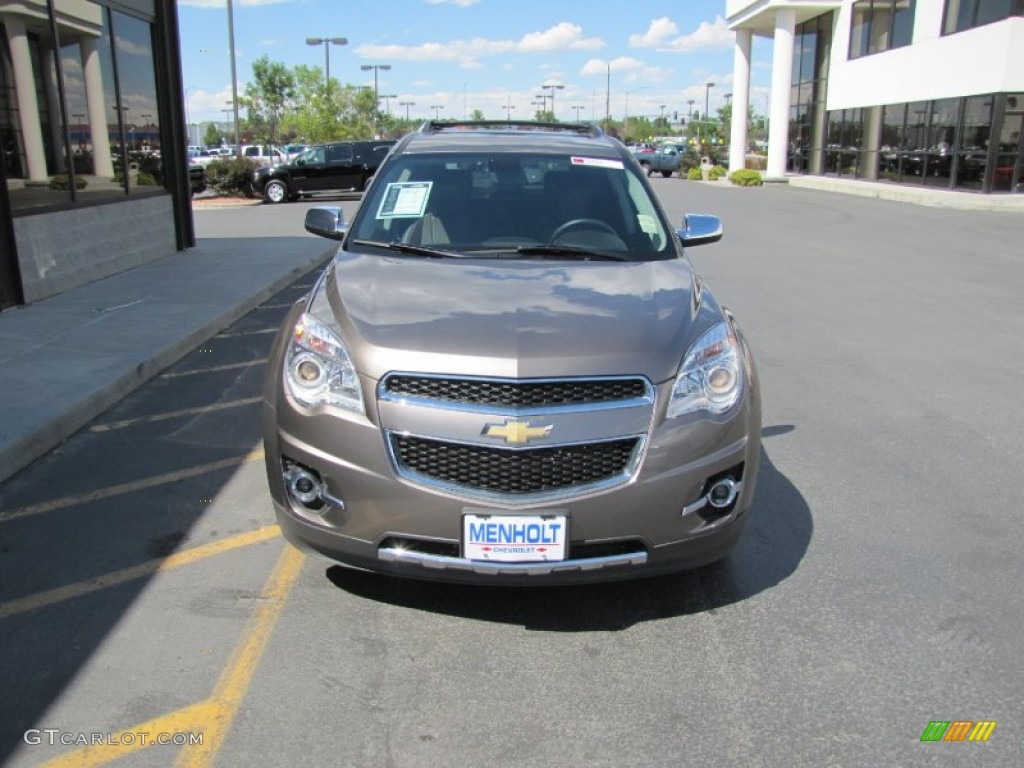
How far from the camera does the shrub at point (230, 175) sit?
28375 millimetres

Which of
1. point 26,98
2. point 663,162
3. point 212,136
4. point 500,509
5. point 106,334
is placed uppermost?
point 212,136

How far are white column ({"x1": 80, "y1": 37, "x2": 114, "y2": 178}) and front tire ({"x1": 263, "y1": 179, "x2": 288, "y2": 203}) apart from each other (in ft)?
53.7

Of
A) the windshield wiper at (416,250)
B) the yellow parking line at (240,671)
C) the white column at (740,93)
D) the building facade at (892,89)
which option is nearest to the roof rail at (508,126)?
the windshield wiper at (416,250)

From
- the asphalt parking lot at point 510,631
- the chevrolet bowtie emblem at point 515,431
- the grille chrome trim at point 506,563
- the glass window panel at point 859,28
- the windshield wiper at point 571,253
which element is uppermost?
the glass window panel at point 859,28

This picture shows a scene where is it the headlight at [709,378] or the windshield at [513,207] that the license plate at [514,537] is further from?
the windshield at [513,207]

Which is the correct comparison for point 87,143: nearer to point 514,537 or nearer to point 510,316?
point 510,316

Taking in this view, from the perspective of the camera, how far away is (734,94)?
4388 centimetres

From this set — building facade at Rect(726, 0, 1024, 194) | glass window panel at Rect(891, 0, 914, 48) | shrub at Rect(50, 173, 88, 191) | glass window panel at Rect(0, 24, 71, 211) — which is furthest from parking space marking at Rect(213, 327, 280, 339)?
glass window panel at Rect(891, 0, 914, 48)

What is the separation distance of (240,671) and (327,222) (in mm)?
2775

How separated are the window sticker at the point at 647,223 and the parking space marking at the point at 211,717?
100 inches

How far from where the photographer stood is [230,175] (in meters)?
28.4

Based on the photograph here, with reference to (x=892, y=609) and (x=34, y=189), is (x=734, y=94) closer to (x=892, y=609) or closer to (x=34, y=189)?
(x=34, y=189)

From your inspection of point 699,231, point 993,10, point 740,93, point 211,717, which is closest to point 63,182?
point 699,231

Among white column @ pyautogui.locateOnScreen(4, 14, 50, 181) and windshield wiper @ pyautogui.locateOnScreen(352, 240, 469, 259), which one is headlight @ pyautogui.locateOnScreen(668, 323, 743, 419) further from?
white column @ pyautogui.locateOnScreen(4, 14, 50, 181)
